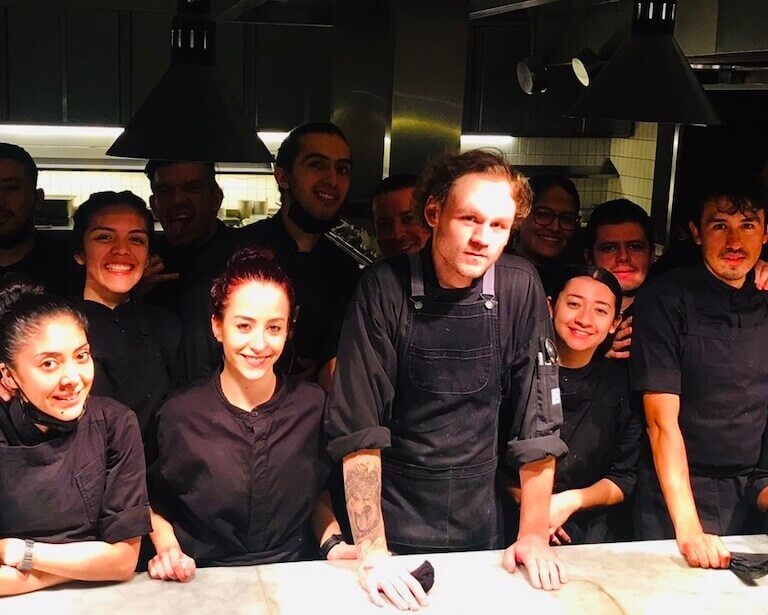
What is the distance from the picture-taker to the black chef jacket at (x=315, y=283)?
2590 millimetres

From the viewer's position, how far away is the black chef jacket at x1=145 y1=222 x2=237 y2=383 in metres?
2.33

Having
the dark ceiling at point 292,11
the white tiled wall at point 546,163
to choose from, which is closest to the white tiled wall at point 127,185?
the white tiled wall at point 546,163

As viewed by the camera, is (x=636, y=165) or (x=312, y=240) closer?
(x=312, y=240)

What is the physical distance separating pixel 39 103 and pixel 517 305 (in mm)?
4593

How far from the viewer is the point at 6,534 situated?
181cm

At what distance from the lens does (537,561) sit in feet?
6.35

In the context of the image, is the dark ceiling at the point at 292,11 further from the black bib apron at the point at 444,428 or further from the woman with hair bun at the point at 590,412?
the black bib apron at the point at 444,428

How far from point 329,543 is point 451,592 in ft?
1.19

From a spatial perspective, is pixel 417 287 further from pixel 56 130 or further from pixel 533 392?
pixel 56 130

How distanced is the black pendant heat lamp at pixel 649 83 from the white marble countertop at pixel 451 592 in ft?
3.45

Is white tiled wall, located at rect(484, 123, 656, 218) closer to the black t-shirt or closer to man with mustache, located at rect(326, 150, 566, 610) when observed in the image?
the black t-shirt

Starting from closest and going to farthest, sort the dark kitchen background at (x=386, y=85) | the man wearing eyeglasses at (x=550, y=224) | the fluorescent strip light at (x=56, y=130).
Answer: the man wearing eyeglasses at (x=550, y=224)
the dark kitchen background at (x=386, y=85)
the fluorescent strip light at (x=56, y=130)

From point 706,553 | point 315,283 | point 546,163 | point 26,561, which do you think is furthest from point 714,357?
point 546,163

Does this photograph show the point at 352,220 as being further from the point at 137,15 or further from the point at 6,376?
the point at 137,15
